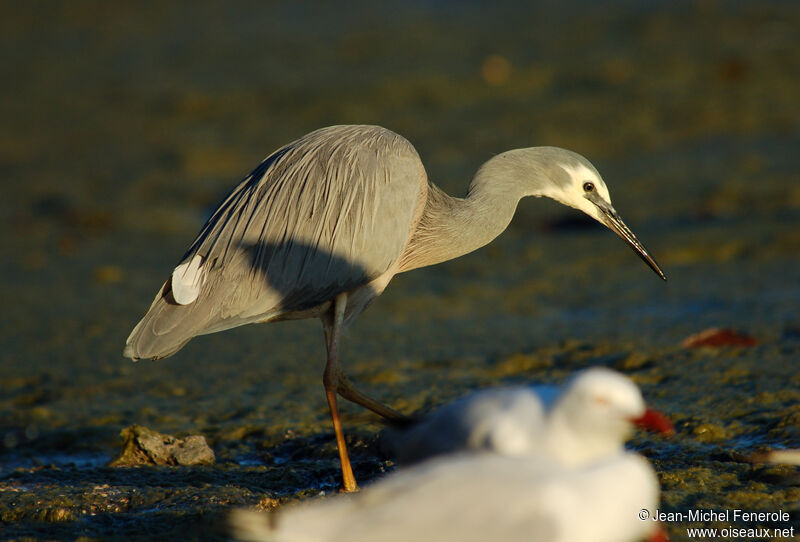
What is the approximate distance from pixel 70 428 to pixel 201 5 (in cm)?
1230

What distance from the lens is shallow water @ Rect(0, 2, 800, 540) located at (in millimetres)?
4754

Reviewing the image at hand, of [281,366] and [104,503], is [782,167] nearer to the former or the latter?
[281,366]

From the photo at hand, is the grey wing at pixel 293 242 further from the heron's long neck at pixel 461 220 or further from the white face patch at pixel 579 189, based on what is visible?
the white face patch at pixel 579 189

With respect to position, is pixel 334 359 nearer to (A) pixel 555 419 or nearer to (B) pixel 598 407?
(A) pixel 555 419

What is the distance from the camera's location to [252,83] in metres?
13.1

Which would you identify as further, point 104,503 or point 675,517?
point 104,503

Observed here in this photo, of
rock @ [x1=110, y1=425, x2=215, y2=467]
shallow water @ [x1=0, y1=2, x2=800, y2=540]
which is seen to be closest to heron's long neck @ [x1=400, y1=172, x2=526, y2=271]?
shallow water @ [x1=0, y1=2, x2=800, y2=540]

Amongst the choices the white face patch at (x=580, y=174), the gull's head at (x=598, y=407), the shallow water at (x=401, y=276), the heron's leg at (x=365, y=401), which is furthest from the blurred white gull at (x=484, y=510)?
the white face patch at (x=580, y=174)

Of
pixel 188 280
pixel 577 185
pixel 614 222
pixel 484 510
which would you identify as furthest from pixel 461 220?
pixel 484 510

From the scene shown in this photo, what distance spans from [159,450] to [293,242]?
1.10 metres

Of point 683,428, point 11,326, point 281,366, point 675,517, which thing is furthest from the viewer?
point 11,326

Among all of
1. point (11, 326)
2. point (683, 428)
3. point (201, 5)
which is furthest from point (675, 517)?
point (201, 5)

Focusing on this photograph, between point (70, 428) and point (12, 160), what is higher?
point (12, 160)

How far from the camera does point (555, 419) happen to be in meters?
3.19
